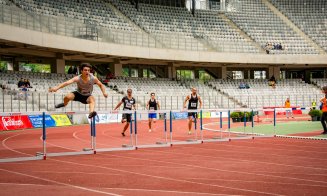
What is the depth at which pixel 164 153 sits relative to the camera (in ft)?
44.5

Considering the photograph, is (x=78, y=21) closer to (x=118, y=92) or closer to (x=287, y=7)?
(x=118, y=92)

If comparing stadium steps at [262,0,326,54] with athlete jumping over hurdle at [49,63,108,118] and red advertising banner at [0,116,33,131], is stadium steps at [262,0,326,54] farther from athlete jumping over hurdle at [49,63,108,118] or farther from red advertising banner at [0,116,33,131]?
athlete jumping over hurdle at [49,63,108,118]

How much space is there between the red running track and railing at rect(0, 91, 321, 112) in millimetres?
14343

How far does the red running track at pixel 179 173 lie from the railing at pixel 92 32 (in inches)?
746

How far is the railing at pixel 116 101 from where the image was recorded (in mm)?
28234

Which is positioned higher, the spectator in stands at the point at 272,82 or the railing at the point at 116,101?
the spectator in stands at the point at 272,82

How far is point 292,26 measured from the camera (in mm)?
55438

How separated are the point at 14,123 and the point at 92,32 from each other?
49.0 feet

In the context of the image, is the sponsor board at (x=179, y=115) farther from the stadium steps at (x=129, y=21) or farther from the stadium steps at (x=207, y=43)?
the stadium steps at (x=207, y=43)

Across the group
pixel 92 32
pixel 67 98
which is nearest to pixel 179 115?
pixel 92 32

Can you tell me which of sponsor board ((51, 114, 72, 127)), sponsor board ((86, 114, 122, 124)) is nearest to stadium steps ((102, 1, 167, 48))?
sponsor board ((86, 114, 122, 124))

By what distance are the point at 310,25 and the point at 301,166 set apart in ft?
160

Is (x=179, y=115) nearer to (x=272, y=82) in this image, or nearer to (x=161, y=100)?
(x=161, y=100)

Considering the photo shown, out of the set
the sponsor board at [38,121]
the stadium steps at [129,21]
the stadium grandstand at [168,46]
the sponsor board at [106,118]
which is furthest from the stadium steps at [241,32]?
the sponsor board at [38,121]
